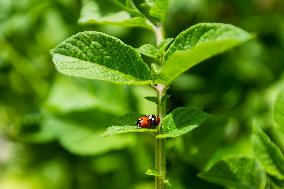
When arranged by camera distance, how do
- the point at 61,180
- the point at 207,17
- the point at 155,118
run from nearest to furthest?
the point at 155,118
the point at 61,180
the point at 207,17

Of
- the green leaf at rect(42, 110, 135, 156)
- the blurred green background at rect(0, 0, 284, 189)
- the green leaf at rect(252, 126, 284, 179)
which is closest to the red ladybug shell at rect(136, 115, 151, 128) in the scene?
the green leaf at rect(252, 126, 284, 179)

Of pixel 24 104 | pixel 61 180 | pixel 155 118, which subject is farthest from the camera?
pixel 24 104

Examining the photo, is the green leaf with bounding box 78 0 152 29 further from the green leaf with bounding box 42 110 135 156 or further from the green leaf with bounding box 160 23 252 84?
the green leaf with bounding box 42 110 135 156

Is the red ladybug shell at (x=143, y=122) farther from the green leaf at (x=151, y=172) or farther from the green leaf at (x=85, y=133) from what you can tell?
the green leaf at (x=85, y=133)

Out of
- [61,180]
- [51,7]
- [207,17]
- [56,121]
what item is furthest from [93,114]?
[207,17]

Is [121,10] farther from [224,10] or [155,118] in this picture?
[224,10]

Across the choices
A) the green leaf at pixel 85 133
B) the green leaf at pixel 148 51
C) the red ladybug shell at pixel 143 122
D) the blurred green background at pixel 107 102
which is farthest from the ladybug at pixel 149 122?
the green leaf at pixel 85 133
